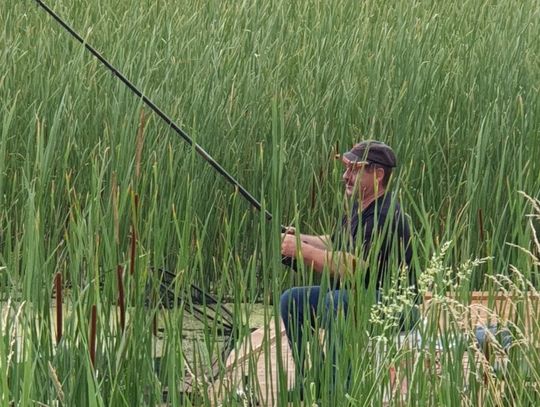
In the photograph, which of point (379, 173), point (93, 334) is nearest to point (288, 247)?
point (379, 173)

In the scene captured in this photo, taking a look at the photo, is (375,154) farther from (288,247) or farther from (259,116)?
(259,116)

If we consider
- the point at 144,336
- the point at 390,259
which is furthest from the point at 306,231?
the point at 144,336

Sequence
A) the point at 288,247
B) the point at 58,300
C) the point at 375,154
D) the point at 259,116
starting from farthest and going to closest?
the point at 259,116 → the point at 375,154 → the point at 288,247 → the point at 58,300

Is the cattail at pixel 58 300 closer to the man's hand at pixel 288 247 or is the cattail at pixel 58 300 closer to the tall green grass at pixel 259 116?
the tall green grass at pixel 259 116

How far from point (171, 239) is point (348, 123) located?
3.66 feet

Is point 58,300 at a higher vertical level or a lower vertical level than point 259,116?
lower

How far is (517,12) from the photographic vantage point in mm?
7840

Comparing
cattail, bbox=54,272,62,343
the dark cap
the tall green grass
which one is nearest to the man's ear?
the dark cap

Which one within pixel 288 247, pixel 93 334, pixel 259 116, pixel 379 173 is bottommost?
pixel 93 334

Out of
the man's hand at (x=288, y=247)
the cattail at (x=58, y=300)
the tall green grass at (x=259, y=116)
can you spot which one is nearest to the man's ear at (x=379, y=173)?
the tall green grass at (x=259, y=116)

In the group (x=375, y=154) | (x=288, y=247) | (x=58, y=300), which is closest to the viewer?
(x=58, y=300)

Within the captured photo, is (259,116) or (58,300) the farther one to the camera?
(259,116)

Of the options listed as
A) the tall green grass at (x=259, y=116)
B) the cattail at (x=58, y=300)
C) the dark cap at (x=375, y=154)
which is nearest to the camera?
the cattail at (x=58, y=300)

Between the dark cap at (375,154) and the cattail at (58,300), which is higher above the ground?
the dark cap at (375,154)
